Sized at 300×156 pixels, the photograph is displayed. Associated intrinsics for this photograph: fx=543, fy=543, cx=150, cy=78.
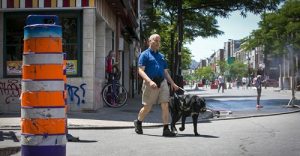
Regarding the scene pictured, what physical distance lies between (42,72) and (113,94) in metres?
11.3

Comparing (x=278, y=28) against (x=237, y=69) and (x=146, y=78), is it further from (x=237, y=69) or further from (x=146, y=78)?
(x=237, y=69)

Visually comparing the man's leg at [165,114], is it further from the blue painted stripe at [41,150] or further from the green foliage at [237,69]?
the green foliage at [237,69]

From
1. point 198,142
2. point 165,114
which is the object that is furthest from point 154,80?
point 198,142

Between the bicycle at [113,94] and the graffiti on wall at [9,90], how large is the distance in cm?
258

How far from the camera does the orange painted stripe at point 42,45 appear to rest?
4809 mm

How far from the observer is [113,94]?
1606cm

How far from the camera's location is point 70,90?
46.9ft

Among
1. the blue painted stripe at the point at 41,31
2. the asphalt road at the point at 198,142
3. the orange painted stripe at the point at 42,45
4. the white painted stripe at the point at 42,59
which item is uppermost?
the blue painted stripe at the point at 41,31

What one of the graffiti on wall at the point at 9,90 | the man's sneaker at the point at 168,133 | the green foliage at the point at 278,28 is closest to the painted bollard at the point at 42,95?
the man's sneaker at the point at 168,133

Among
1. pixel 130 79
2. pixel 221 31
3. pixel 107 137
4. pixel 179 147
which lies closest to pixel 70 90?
pixel 107 137

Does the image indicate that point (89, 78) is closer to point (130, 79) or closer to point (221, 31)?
point (130, 79)

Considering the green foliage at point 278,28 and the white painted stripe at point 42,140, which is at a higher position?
the green foliage at point 278,28

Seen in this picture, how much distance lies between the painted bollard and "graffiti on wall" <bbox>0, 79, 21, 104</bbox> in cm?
991

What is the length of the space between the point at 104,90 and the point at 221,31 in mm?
22218
